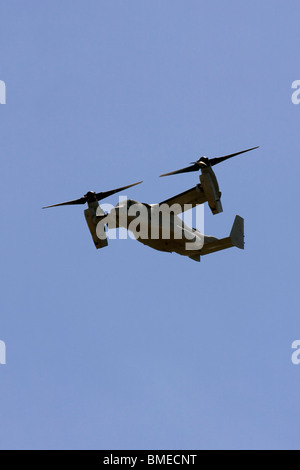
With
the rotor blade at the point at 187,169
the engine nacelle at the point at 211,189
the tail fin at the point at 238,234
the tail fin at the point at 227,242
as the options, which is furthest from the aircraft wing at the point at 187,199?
the tail fin at the point at 238,234

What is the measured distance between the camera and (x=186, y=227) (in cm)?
4800

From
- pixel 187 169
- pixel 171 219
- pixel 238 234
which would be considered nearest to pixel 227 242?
pixel 238 234

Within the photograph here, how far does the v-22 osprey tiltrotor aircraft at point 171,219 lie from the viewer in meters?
46.3

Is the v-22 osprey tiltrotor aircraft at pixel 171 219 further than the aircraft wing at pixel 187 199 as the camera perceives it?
No

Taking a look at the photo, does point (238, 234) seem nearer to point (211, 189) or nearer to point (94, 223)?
point (211, 189)

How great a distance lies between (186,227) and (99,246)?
474 centimetres

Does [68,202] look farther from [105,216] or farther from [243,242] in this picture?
[243,242]

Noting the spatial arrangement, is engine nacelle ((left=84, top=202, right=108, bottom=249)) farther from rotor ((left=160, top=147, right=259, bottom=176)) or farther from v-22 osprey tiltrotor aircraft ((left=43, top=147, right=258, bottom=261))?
rotor ((left=160, top=147, right=259, bottom=176))

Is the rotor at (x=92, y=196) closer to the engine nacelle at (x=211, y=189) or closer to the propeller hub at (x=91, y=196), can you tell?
the propeller hub at (x=91, y=196)

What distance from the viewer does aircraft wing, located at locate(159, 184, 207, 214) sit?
47.5 meters

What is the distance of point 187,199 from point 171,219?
58.9 inches

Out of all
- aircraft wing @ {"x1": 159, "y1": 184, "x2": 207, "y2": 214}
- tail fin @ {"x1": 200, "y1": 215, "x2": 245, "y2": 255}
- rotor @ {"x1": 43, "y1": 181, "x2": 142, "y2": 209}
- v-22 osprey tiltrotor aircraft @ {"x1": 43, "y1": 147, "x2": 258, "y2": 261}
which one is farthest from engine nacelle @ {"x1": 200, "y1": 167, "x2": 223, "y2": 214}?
rotor @ {"x1": 43, "y1": 181, "x2": 142, "y2": 209}

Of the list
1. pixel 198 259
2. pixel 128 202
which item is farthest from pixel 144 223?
pixel 198 259
